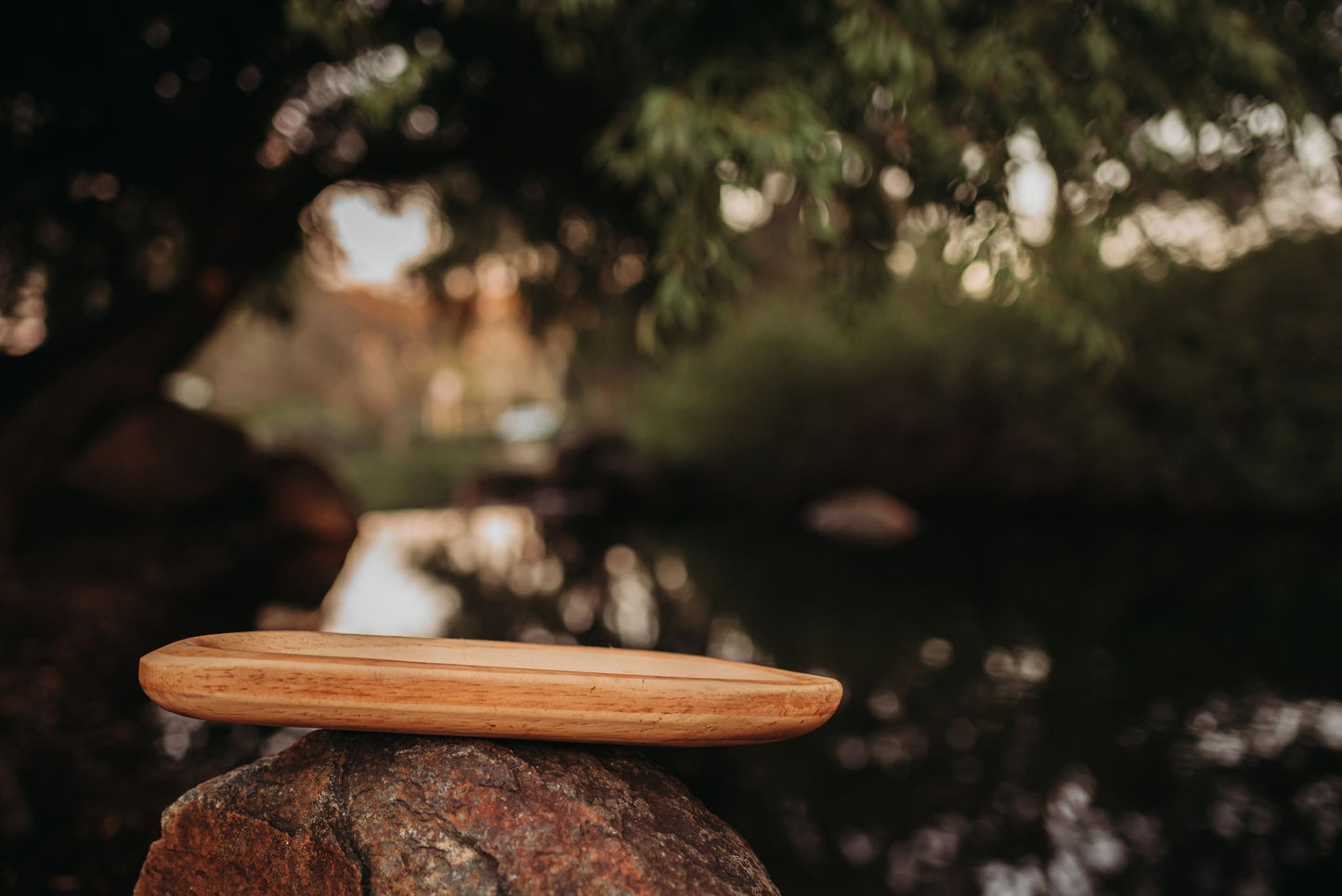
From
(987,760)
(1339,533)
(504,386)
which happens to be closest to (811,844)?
(987,760)

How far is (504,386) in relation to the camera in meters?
36.3

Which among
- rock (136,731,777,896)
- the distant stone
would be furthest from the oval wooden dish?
the distant stone

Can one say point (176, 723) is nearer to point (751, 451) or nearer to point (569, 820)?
point (569, 820)

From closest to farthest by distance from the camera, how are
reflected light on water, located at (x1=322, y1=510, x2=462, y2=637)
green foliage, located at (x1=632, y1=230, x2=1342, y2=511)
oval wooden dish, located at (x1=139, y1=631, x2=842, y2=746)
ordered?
oval wooden dish, located at (x1=139, y1=631, x2=842, y2=746), reflected light on water, located at (x1=322, y1=510, x2=462, y2=637), green foliage, located at (x1=632, y1=230, x2=1342, y2=511)

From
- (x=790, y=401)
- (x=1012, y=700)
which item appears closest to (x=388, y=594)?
(x=1012, y=700)

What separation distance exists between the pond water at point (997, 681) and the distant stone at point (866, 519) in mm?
848

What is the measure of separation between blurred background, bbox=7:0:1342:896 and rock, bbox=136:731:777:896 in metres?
0.94

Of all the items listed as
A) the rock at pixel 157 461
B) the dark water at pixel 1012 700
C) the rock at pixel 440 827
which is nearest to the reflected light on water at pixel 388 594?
the dark water at pixel 1012 700

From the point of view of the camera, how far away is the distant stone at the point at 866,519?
10.4 m

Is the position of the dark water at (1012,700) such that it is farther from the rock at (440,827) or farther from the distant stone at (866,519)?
→ the distant stone at (866,519)

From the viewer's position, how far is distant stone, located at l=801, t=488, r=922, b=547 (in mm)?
10370

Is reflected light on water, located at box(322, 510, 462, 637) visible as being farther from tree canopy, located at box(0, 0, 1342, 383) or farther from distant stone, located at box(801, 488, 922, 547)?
distant stone, located at box(801, 488, 922, 547)

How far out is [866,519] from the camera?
10766 millimetres

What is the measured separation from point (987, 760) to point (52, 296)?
794cm
